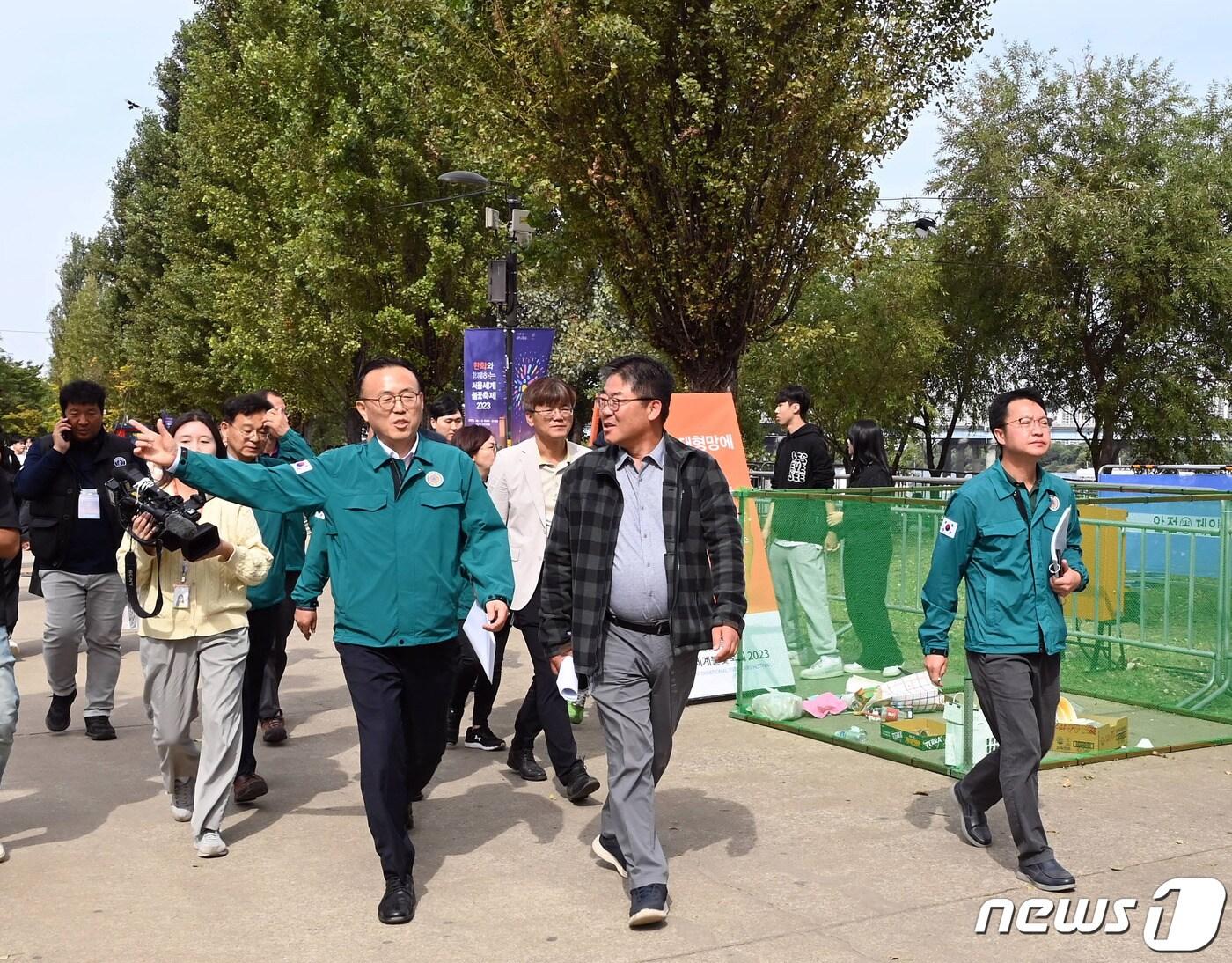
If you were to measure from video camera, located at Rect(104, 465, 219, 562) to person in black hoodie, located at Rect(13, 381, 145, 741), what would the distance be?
274 cm

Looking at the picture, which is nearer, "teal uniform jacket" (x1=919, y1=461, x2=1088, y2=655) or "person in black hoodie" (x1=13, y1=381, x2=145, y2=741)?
"teal uniform jacket" (x1=919, y1=461, x2=1088, y2=655)

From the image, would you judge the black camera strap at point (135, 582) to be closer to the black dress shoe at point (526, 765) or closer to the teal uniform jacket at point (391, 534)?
the teal uniform jacket at point (391, 534)

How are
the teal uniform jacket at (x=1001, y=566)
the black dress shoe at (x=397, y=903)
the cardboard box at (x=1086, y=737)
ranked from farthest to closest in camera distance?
the cardboard box at (x=1086, y=737) → the teal uniform jacket at (x=1001, y=566) → the black dress shoe at (x=397, y=903)

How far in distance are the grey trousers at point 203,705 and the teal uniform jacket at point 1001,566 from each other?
9.18 ft

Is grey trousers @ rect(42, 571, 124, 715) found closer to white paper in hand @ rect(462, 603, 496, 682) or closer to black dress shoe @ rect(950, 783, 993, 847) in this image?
white paper in hand @ rect(462, 603, 496, 682)

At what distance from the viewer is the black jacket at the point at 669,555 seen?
5.10m

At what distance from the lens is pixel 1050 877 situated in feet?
16.8

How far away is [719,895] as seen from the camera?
5156 mm

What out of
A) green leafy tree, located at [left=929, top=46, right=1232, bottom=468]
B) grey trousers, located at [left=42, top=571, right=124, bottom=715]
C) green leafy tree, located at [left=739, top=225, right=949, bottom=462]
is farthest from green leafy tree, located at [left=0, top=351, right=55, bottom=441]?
grey trousers, located at [left=42, top=571, right=124, bottom=715]

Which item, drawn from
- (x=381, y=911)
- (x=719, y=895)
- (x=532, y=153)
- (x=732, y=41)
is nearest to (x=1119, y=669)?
(x=719, y=895)

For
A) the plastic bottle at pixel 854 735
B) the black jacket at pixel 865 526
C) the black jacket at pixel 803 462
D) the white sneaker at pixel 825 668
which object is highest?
the black jacket at pixel 803 462

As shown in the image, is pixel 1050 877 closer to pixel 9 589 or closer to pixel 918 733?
pixel 918 733

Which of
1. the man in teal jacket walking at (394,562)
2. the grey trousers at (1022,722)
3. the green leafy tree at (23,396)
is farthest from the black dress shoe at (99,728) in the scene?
the green leafy tree at (23,396)

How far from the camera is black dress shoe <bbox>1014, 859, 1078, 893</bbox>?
511 centimetres
